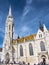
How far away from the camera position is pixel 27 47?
57.8 meters

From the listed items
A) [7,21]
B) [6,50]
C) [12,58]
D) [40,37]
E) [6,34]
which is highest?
[7,21]

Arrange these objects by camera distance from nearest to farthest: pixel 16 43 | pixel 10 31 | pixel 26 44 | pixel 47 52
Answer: pixel 47 52 → pixel 26 44 → pixel 16 43 → pixel 10 31

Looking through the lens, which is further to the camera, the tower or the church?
the tower

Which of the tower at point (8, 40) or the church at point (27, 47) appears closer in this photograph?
the church at point (27, 47)

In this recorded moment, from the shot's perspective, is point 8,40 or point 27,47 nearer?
point 27,47

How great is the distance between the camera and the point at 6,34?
6944 centimetres

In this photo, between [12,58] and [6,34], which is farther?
[6,34]

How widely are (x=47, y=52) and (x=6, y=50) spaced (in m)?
21.8

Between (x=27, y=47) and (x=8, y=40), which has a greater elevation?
(x=8, y=40)

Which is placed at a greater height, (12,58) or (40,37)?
(40,37)

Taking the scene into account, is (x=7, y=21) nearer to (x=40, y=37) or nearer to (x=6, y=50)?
(x=6, y=50)

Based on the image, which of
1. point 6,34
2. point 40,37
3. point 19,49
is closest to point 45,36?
point 40,37

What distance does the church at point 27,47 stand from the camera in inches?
2013

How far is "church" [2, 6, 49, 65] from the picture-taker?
51125mm
